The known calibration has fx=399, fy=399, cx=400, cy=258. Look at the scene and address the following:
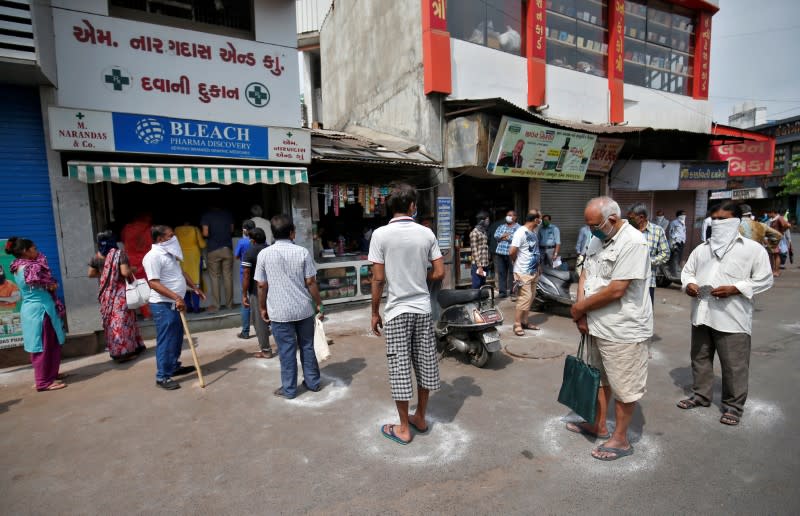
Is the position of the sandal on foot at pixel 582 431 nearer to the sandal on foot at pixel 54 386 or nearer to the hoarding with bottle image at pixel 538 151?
the sandal on foot at pixel 54 386

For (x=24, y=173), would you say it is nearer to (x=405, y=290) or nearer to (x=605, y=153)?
(x=405, y=290)

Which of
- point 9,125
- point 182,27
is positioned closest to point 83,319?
point 9,125

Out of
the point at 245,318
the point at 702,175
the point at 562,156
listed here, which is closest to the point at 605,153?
the point at 562,156

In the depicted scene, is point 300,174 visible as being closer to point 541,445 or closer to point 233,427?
point 233,427

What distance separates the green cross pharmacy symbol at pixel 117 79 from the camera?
18.8ft

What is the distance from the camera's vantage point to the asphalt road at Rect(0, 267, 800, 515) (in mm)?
2547

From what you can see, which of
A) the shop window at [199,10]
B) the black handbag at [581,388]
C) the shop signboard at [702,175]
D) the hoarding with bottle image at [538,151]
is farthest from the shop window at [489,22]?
the black handbag at [581,388]

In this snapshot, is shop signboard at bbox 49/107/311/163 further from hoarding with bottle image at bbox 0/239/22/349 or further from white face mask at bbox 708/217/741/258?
white face mask at bbox 708/217/741/258

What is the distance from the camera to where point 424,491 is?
8.61 ft

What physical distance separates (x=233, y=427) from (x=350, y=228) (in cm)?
676

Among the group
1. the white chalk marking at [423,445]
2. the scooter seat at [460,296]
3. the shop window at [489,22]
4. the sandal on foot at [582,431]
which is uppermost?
the shop window at [489,22]

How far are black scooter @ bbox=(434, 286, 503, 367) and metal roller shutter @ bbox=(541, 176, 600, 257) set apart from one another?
743 centimetres

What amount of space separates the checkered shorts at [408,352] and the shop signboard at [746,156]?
50.8 ft


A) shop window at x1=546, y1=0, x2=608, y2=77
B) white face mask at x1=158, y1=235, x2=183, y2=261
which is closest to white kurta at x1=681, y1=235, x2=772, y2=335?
white face mask at x1=158, y1=235, x2=183, y2=261
